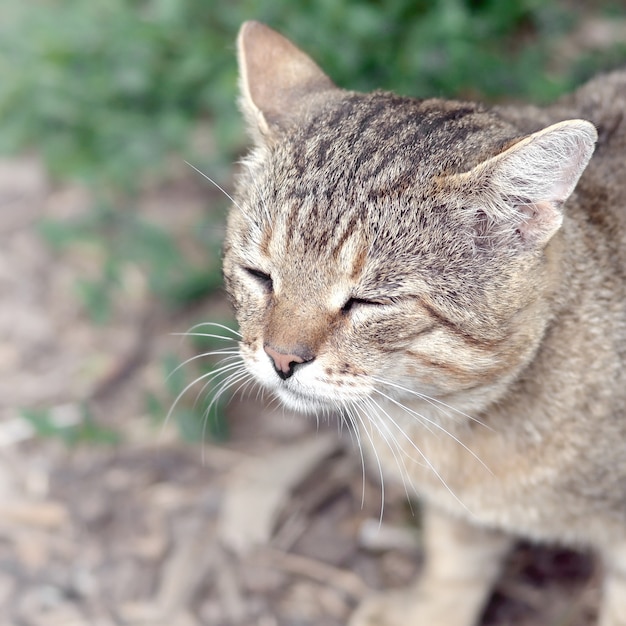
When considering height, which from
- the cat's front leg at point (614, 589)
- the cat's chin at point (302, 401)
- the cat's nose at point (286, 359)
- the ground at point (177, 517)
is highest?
the cat's nose at point (286, 359)

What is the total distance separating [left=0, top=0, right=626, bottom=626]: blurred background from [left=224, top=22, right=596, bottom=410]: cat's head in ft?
3.83

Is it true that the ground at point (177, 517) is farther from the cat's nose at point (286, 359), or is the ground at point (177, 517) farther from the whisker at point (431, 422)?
the cat's nose at point (286, 359)

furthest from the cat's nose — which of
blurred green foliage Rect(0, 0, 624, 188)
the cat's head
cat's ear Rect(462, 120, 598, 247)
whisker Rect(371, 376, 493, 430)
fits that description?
blurred green foliage Rect(0, 0, 624, 188)

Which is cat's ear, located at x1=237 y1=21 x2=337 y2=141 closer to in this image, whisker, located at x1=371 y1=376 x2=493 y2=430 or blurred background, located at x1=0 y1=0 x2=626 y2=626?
whisker, located at x1=371 y1=376 x2=493 y2=430

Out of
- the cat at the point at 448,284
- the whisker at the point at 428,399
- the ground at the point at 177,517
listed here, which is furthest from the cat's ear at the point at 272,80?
the ground at the point at 177,517

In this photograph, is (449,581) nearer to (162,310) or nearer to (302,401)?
(302,401)

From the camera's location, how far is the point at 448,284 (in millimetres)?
2004

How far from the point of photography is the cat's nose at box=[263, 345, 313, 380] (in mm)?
1984

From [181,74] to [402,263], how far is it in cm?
224

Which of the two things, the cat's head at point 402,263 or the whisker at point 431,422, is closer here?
the cat's head at point 402,263

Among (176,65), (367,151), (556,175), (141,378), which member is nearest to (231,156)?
(176,65)

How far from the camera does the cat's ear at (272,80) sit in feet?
7.46

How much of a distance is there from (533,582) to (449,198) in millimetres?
1572

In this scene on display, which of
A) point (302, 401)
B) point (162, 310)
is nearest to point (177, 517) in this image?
point (162, 310)
